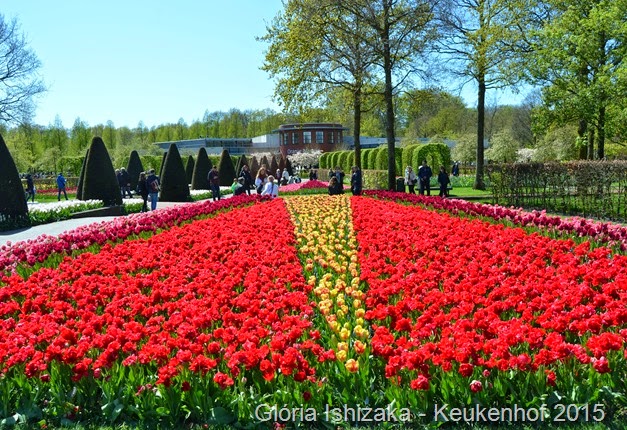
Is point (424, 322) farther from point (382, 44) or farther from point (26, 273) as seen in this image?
point (382, 44)

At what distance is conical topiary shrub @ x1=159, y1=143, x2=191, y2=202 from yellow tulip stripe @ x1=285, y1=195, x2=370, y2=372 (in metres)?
14.1

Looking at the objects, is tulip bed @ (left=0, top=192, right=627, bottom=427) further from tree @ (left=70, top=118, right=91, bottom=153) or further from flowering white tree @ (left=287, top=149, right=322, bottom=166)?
tree @ (left=70, top=118, right=91, bottom=153)

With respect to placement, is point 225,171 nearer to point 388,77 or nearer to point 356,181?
point 388,77

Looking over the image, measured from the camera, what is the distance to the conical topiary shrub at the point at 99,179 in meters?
22.3

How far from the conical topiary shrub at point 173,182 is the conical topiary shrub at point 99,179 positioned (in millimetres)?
4155

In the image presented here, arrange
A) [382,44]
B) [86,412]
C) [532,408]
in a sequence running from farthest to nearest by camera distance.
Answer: [382,44], [86,412], [532,408]

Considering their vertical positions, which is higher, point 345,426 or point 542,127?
point 542,127

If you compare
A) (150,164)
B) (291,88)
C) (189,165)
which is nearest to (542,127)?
(291,88)

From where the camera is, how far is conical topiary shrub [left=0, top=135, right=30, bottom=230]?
56.4 ft

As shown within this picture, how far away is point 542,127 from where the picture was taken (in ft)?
93.6

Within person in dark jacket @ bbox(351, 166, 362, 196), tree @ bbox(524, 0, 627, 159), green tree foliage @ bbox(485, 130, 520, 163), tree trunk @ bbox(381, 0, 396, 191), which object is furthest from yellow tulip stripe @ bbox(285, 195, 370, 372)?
green tree foliage @ bbox(485, 130, 520, 163)

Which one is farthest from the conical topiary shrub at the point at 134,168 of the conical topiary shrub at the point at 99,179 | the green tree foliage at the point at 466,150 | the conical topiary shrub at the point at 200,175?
the green tree foliage at the point at 466,150

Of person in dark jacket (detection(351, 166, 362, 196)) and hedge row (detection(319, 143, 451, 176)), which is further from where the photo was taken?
hedge row (detection(319, 143, 451, 176))

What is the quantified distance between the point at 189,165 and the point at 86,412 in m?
37.4
